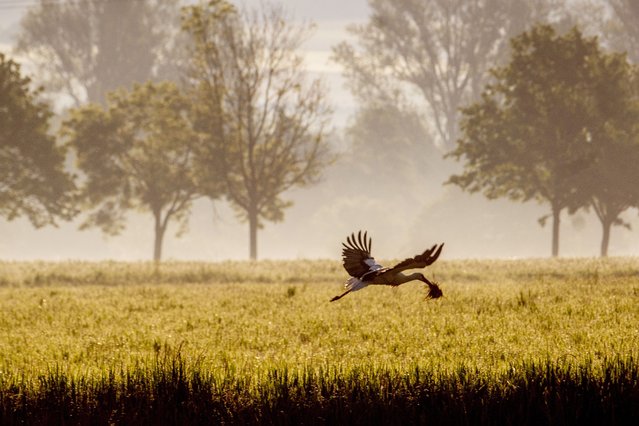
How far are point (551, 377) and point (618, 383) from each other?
60 cm

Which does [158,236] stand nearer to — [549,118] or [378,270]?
[549,118]

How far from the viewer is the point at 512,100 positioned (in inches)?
1678

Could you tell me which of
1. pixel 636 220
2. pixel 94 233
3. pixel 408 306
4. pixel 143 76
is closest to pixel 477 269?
pixel 408 306

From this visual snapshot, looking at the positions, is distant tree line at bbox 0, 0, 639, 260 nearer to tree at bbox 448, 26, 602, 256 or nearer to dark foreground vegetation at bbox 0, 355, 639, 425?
tree at bbox 448, 26, 602, 256

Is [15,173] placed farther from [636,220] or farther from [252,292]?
[636,220]

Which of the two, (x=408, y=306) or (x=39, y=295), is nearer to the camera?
(x=408, y=306)

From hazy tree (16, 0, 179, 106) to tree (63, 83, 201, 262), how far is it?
139 feet

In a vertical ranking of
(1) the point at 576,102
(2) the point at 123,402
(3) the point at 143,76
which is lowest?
(2) the point at 123,402

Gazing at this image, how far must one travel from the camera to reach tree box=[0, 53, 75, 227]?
3841cm

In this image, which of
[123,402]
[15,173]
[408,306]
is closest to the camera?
[123,402]

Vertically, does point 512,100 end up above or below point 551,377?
above

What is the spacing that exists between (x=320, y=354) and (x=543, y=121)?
102ft

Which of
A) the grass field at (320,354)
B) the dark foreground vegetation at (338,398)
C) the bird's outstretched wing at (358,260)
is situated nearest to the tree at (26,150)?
the grass field at (320,354)

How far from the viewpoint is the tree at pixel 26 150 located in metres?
38.4
